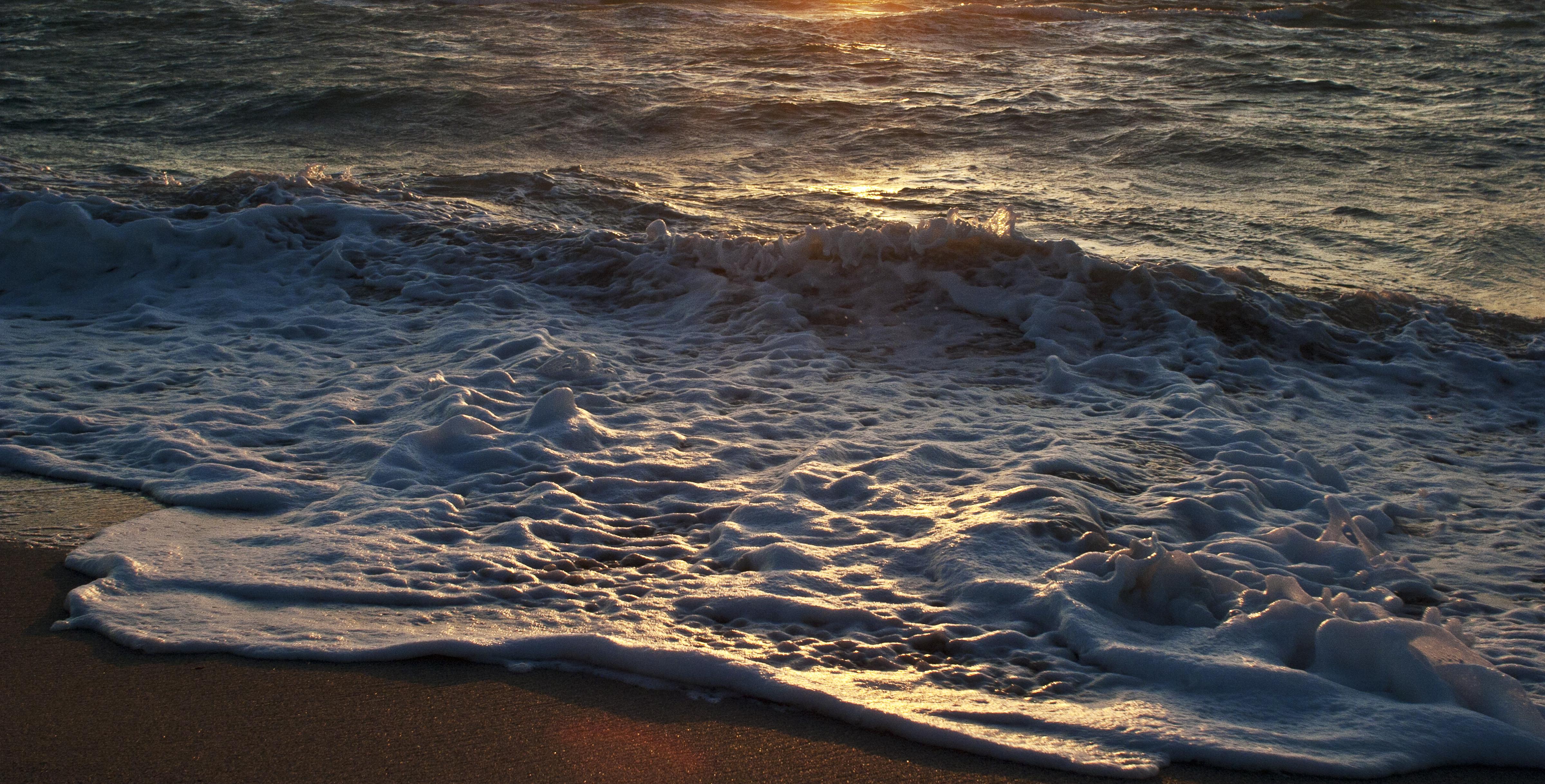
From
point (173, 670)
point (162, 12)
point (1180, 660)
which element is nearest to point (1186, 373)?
point (1180, 660)

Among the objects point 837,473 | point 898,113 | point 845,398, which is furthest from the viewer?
point 898,113

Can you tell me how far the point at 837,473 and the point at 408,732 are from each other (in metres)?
1.89

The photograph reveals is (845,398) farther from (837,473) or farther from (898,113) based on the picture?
(898,113)

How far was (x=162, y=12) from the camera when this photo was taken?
16.8m

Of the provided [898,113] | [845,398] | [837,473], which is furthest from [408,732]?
[898,113]

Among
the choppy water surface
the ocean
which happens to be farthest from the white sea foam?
the choppy water surface

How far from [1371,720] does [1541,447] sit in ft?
9.46

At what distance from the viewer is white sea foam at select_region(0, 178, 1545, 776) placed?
8.70ft

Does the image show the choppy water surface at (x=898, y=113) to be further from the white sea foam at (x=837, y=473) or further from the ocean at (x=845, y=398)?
the white sea foam at (x=837, y=473)

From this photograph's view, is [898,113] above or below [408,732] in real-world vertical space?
above

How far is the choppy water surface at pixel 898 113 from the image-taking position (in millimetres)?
7922

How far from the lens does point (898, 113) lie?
1155 centimetres

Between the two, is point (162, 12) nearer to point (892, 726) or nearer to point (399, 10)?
point (399, 10)

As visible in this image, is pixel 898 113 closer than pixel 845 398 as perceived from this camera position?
No
